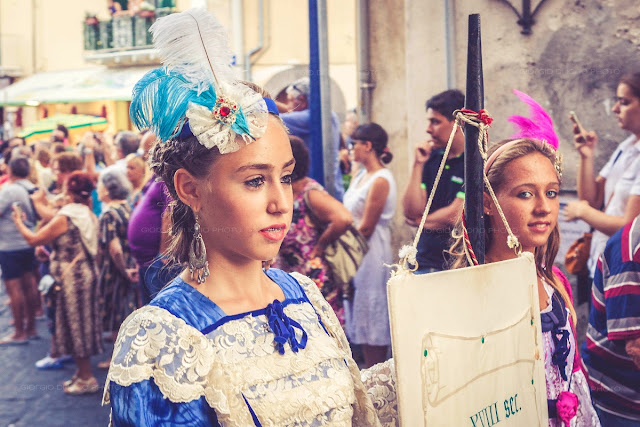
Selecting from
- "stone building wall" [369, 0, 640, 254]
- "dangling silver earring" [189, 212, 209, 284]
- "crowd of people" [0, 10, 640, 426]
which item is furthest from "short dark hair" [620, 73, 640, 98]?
"dangling silver earring" [189, 212, 209, 284]

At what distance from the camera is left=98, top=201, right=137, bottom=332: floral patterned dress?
5.81 meters

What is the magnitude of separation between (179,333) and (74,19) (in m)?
24.5

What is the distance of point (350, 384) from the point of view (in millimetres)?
1684

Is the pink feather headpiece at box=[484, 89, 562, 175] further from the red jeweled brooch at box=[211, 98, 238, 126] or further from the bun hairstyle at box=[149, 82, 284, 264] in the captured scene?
the red jeweled brooch at box=[211, 98, 238, 126]

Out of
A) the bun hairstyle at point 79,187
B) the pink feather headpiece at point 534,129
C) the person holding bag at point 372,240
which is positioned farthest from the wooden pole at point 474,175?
the bun hairstyle at point 79,187

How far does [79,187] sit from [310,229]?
2463 mm

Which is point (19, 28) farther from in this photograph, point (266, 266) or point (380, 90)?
point (266, 266)

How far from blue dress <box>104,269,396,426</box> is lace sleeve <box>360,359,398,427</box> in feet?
0.32

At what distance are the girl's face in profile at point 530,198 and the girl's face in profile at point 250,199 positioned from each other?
0.73 meters

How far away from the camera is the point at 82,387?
5758 mm

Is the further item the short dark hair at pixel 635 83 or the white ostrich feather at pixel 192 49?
the short dark hair at pixel 635 83

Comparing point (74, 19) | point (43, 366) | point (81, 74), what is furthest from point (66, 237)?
point (74, 19)

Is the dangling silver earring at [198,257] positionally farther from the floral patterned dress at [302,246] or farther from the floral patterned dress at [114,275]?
the floral patterned dress at [114,275]

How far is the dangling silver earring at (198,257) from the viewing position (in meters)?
1.63
